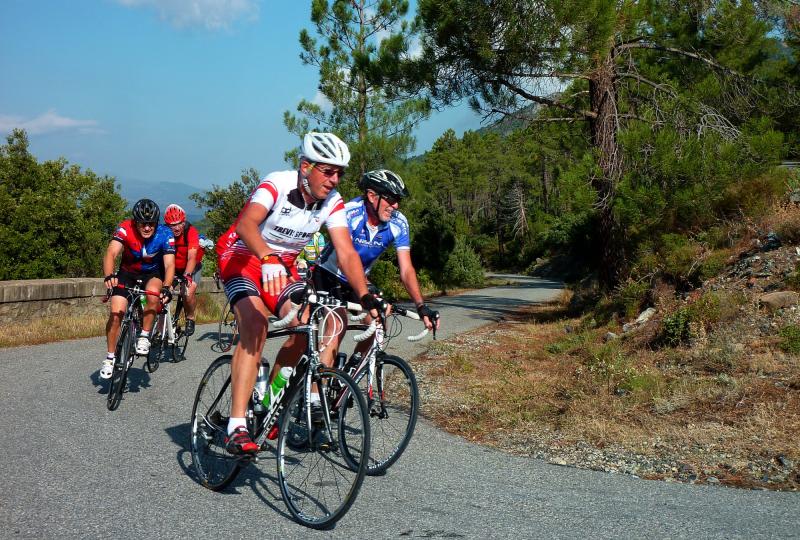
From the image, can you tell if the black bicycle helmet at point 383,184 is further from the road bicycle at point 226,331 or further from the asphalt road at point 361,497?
the road bicycle at point 226,331

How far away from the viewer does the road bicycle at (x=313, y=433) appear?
400cm

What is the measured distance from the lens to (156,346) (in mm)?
8914

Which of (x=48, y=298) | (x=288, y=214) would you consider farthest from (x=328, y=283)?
(x=48, y=298)

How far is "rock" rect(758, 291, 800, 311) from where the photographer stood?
356 inches

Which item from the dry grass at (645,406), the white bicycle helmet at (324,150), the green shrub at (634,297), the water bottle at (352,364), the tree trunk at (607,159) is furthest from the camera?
the tree trunk at (607,159)

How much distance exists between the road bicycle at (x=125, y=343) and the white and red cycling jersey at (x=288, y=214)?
2923mm

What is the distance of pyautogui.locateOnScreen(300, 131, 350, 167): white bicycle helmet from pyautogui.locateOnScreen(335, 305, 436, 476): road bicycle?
46.6 inches

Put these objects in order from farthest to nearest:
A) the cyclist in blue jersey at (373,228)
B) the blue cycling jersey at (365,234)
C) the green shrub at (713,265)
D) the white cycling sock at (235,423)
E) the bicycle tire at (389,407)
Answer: the green shrub at (713,265)
the blue cycling jersey at (365,234)
the cyclist in blue jersey at (373,228)
the bicycle tire at (389,407)
the white cycling sock at (235,423)

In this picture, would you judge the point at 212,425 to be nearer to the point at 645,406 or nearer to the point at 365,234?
the point at 365,234

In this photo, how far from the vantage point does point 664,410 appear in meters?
6.73

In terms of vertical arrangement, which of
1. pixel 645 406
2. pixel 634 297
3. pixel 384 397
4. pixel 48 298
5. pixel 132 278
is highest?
pixel 132 278

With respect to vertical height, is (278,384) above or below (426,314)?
below

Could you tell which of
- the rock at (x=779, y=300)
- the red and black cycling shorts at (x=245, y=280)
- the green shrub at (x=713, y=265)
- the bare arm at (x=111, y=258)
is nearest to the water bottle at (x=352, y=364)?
the red and black cycling shorts at (x=245, y=280)

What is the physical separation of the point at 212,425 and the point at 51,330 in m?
8.45
